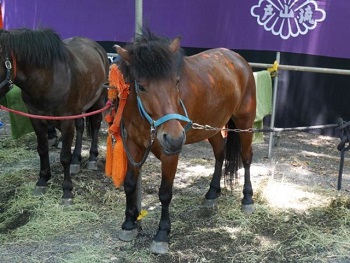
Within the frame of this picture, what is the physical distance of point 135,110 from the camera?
3.03 m

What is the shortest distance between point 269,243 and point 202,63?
167cm

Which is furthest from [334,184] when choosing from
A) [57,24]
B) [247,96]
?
[57,24]

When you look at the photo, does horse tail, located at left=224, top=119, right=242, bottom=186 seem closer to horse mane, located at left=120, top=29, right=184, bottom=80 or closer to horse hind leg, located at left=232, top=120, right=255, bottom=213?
horse hind leg, located at left=232, top=120, right=255, bottom=213

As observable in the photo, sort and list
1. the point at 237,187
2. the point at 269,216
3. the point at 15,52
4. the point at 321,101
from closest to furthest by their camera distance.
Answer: the point at 15,52 < the point at 269,216 < the point at 237,187 < the point at 321,101

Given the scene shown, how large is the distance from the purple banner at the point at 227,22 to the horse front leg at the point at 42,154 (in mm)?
3162

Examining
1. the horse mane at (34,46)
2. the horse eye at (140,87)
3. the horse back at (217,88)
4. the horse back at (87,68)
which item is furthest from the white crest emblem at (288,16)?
the horse eye at (140,87)

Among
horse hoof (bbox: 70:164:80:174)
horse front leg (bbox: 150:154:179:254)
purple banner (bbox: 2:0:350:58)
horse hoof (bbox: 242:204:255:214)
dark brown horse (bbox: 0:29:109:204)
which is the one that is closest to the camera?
horse front leg (bbox: 150:154:179:254)

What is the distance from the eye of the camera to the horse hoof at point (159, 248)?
3213 millimetres

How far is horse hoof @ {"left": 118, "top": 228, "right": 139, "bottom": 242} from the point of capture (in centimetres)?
340

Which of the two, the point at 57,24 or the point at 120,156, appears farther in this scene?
the point at 57,24

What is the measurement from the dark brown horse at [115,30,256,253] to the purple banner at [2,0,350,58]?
2264 millimetres

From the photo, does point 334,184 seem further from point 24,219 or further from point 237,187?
point 24,219

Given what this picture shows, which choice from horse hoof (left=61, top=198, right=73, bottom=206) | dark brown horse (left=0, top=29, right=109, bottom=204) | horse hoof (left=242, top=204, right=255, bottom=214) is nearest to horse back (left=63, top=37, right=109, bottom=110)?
dark brown horse (left=0, top=29, right=109, bottom=204)

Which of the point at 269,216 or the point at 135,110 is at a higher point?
the point at 135,110
